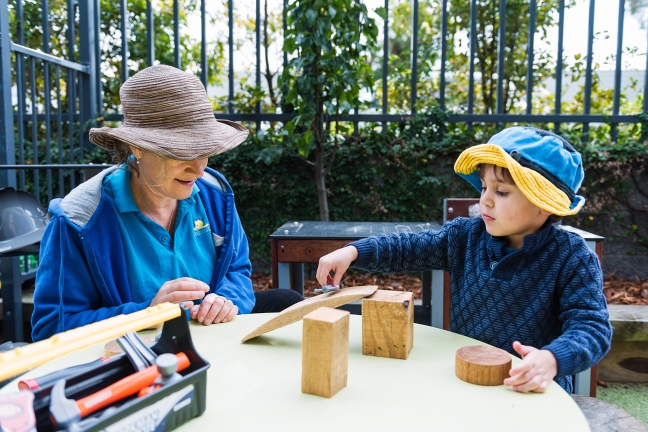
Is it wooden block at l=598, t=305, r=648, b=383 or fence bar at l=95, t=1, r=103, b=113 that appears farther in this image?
fence bar at l=95, t=1, r=103, b=113

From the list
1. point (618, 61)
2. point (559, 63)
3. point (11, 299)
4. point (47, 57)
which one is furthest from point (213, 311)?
point (618, 61)

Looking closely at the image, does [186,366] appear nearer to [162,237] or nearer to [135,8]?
[162,237]

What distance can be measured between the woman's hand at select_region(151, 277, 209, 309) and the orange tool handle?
21.2 inches

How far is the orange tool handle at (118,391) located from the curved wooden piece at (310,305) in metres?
0.45

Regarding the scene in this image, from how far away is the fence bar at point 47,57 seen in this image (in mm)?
3497

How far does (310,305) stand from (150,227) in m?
0.75

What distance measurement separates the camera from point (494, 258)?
5.46 feet

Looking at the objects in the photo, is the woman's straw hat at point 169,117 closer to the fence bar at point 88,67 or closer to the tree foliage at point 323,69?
the tree foliage at point 323,69

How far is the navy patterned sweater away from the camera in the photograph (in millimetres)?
1365

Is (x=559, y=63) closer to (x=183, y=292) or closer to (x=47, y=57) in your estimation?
(x=47, y=57)

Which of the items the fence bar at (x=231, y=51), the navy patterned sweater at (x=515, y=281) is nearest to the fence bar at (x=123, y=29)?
the fence bar at (x=231, y=51)

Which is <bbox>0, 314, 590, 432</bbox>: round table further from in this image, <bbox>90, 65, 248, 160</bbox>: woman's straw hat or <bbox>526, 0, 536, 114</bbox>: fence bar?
<bbox>526, 0, 536, 114</bbox>: fence bar

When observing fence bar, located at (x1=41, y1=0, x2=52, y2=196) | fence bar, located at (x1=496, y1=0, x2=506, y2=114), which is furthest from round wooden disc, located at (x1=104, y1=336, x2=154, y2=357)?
fence bar, located at (x1=496, y1=0, x2=506, y2=114)

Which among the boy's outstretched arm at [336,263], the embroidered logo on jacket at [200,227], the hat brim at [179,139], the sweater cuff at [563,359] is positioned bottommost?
the sweater cuff at [563,359]
